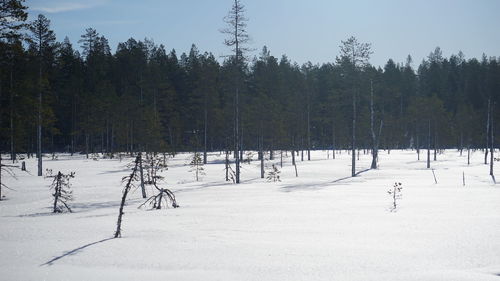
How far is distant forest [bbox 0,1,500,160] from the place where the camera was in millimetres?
33375

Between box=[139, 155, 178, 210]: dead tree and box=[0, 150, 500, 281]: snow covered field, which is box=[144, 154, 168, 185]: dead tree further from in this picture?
box=[0, 150, 500, 281]: snow covered field

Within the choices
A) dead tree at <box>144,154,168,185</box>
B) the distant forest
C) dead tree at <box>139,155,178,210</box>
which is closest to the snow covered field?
dead tree at <box>139,155,178,210</box>

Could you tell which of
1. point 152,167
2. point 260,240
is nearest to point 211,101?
point 152,167

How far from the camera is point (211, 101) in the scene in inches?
1976

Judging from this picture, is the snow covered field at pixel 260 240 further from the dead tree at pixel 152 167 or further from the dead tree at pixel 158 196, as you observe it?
the dead tree at pixel 152 167

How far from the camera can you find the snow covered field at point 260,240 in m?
7.59

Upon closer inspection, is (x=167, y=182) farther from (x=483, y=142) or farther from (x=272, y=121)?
(x=483, y=142)

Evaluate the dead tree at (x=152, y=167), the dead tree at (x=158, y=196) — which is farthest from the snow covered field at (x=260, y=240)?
the dead tree at (x=152, y=167)

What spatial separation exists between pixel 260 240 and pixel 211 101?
4109cm

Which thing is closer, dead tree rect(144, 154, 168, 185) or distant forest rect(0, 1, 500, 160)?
dead tree rect(144, 154, 168, 185)

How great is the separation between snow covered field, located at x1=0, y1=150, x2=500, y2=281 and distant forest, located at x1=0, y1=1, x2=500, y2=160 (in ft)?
33.4

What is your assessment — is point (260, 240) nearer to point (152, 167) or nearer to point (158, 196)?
point (158, 196)

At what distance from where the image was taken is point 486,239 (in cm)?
991

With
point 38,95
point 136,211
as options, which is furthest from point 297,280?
point 38,95
